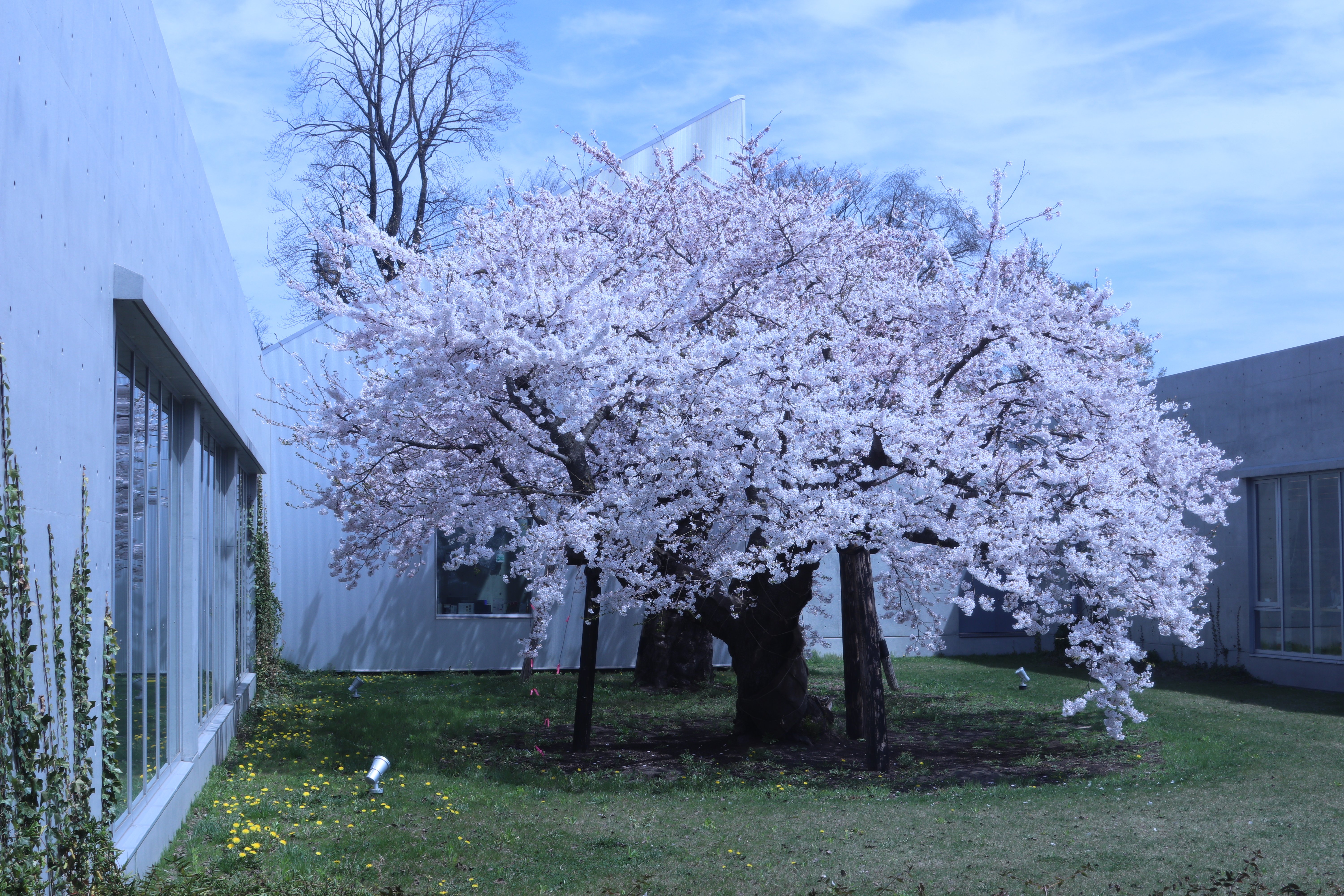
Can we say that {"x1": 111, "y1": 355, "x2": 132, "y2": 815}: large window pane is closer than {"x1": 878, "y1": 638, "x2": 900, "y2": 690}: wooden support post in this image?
Yes

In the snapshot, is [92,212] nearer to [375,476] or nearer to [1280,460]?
[375,476]

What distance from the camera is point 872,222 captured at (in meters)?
11.9

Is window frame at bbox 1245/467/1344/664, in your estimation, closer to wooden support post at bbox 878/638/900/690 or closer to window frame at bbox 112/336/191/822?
wooden support post at bbox 878/638/900/690

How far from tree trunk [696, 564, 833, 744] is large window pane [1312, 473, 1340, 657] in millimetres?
7966

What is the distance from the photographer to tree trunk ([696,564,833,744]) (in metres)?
10.1

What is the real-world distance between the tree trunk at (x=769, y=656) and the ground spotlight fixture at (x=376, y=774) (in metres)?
3.39

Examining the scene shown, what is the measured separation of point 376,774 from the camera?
7.29 m

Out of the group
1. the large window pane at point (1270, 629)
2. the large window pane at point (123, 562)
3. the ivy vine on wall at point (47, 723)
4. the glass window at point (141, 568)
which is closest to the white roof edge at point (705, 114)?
the large window pane at point (1270, 629)

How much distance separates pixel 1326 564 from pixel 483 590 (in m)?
12.1

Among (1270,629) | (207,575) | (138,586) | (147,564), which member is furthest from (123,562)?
(1270,629)

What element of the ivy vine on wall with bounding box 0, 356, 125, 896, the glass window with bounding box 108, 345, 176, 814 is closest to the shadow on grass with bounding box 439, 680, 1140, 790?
the glass window with bounding box 108, 345, 176, 814

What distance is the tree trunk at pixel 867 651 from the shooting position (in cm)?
916

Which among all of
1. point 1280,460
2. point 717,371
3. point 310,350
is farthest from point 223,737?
point 1280,460

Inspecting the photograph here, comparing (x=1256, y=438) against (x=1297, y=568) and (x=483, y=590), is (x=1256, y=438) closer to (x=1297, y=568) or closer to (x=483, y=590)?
(x=1297, y=568)
